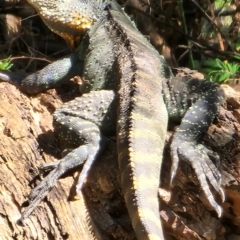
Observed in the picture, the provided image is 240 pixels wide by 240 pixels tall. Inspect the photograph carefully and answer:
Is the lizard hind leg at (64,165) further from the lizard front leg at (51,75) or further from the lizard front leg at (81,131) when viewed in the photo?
the lizard front leg at (51,75)

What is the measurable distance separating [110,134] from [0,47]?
2.65m

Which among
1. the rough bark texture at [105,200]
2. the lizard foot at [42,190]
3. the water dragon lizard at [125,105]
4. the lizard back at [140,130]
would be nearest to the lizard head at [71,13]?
the water dragon lizard at [125,105]

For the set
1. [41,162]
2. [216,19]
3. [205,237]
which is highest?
[216,19]

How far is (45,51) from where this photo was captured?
6133 millimetres

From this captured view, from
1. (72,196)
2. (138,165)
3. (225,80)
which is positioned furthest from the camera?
(225,80)

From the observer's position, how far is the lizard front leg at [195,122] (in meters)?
3.28

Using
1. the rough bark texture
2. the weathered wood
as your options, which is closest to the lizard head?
the weathered wood

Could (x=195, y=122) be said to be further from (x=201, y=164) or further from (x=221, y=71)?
(x=221, y=71)

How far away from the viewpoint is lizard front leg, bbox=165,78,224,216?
3.28 metres

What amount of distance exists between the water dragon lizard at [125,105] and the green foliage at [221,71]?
1.13m

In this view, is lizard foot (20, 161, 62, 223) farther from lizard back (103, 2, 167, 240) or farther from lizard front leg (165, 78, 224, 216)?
lizard front leg (165, 78, 224, 216)

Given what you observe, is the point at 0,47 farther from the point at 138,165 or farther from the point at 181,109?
the point at 138,165

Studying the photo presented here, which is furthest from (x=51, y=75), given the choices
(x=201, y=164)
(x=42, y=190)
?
(x=201, y=164)

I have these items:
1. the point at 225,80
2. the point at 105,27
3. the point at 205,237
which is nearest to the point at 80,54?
the point at 105,27
